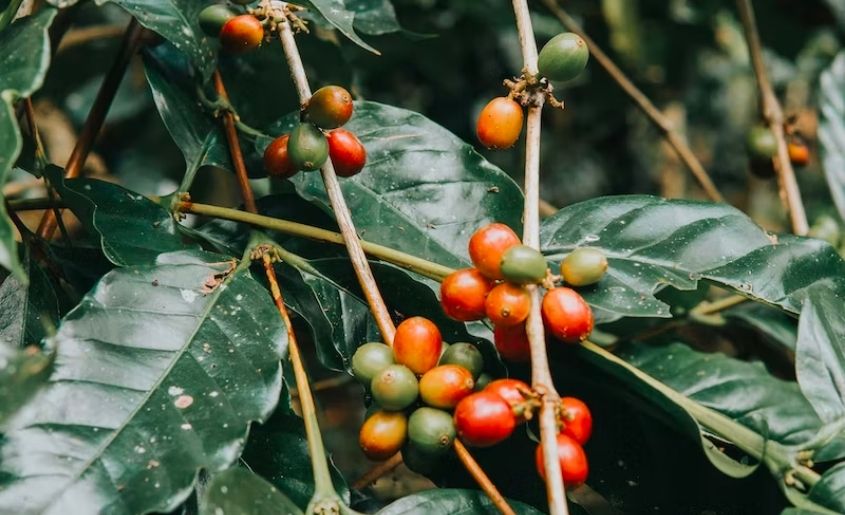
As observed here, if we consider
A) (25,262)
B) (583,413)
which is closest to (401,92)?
(25,262)

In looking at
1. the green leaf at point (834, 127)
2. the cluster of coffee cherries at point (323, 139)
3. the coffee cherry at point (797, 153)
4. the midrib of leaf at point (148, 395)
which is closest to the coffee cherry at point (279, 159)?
the cluster of coffee cherries at point (323, 139)

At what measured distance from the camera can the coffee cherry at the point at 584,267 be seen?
0.78 meters

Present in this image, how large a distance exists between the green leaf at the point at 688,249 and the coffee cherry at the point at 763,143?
0.62 metres

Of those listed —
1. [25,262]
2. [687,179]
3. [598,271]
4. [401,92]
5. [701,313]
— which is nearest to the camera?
[598,271]

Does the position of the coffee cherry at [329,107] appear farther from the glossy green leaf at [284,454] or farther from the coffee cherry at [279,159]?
the glossy green leaf at [284,454]

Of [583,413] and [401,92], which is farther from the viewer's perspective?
[401,92]

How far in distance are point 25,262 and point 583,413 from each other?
0.62 m

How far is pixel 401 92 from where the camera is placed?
8.40 feet

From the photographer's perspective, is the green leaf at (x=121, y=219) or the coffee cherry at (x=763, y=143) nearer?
the green leaf at (x=121, y=219)

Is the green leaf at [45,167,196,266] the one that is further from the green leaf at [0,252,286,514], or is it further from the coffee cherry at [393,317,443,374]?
the coffee cherry at [393,317,443,374]

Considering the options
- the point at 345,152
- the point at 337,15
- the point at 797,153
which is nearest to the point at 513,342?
the point at 345,152

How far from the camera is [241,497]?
0.64 meters

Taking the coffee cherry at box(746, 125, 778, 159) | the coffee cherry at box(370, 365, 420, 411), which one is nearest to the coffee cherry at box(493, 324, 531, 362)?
the coffee cherry at box(370, 365, 420, 411)

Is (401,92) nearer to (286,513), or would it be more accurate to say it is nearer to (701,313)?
(701,313)
